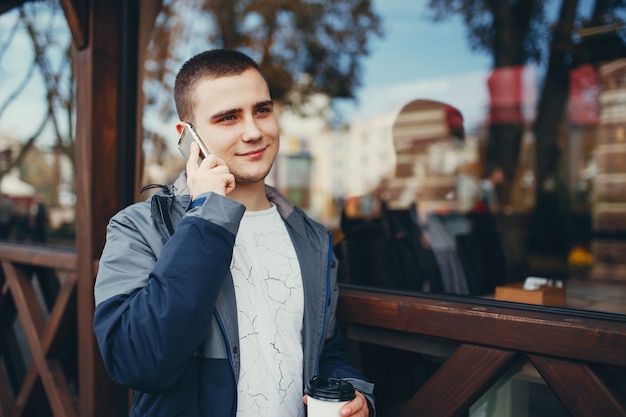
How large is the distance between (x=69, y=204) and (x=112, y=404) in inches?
98.5

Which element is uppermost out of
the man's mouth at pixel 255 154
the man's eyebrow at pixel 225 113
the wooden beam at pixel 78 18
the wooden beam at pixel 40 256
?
the wooden beam at pixel 78 18

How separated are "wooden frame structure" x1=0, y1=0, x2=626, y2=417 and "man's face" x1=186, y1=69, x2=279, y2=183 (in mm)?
726

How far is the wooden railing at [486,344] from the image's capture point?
4.66 feet

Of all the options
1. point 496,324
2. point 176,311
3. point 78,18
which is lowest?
point 496,324

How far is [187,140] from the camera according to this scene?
5.43 feet

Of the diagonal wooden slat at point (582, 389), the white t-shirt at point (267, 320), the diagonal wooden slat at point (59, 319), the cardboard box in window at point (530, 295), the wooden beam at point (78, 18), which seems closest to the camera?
the diagonal wooden slat at point (582, 389)

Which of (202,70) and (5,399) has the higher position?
(202,70)

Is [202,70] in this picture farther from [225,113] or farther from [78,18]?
[78,18]

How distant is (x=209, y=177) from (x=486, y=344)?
0.97 meters

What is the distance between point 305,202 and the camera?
1327 cm

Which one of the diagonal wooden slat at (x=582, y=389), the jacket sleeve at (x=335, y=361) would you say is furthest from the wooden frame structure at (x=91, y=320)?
the jacket sleeve at (x=335, y=361)

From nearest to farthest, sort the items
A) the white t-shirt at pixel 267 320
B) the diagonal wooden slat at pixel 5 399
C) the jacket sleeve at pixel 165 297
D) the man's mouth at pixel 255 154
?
the jacket sleeve at pixel 165 297 < the white t-shirt at pixel 267 320 < the man's mouth at pixel 255 154 < the diagonal wooden slat at pixel 5 399

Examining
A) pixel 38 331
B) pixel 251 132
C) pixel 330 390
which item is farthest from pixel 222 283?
pixel 38 331

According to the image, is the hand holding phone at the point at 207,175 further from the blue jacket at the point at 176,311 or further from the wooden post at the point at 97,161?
the wooden post at the point at 97,161
